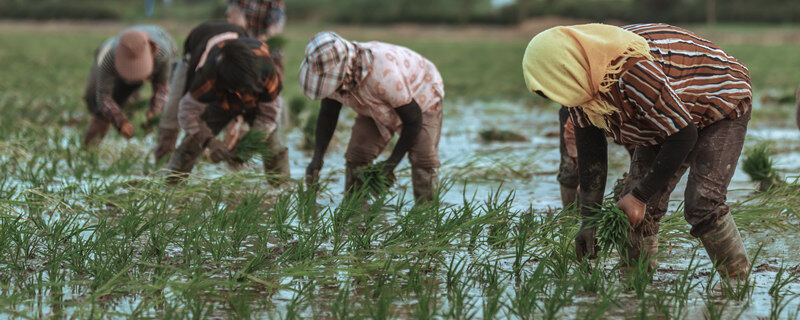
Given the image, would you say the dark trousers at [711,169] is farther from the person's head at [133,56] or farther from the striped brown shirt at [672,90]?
the person's head at [133,56]

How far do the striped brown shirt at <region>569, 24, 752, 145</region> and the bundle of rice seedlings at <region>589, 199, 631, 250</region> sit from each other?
0.91 ft

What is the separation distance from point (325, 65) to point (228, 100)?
3.25 feet

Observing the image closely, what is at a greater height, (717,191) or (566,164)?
(717,191)

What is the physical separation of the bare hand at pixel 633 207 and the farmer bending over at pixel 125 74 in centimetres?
392

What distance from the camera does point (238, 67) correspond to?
4.84 metres

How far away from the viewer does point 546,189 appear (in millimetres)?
5863

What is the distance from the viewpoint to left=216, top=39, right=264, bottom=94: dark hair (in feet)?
15.9

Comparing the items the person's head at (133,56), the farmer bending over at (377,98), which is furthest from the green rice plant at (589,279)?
the person's head at (133,56)

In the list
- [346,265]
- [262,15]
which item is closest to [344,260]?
[346,265]

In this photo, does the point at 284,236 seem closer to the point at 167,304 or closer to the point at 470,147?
the point at 167,304

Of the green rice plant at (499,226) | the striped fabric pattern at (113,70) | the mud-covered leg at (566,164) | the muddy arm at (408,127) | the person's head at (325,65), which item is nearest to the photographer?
the green rice plant at (499,226)

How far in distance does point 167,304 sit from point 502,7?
44.1m

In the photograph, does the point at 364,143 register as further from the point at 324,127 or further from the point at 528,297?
the point at 528,297

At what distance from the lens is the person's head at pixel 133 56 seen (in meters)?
6.23
